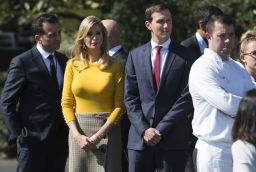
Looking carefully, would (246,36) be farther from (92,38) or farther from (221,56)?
(92,38)

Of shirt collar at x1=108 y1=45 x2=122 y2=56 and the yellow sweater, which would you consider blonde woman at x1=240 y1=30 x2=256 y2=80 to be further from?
shirt collar at x1=108 y1=45 x2=122 y2=56

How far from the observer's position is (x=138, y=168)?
7.42m

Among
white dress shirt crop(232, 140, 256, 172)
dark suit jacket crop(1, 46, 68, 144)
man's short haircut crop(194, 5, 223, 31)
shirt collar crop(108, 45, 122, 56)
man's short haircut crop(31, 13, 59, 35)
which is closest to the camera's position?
white dress shirt crop(232, 140, 256, 172)

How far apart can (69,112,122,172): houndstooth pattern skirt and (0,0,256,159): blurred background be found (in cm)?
457

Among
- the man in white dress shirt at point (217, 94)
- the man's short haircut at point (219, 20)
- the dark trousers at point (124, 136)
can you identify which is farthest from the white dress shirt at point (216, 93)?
the dark trousers at point (124, 136)

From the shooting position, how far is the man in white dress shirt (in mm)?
6461

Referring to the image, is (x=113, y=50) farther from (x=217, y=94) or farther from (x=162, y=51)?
(x=217, y=94)

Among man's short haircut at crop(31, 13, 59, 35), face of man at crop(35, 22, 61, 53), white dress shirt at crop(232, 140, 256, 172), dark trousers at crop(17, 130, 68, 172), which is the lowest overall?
dark trousers at crop(17, 130, 68, 172)

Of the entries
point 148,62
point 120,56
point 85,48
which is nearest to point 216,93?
point 148,62

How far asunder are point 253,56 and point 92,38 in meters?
1.55

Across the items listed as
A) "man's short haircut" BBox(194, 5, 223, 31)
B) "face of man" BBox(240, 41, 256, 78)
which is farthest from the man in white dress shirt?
"man's short haircut" BBox(194, 5, 223, 31)

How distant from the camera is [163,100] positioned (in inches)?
293

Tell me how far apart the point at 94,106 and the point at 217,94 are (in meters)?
1.62

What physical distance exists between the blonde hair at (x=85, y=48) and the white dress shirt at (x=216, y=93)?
1.29 meters
